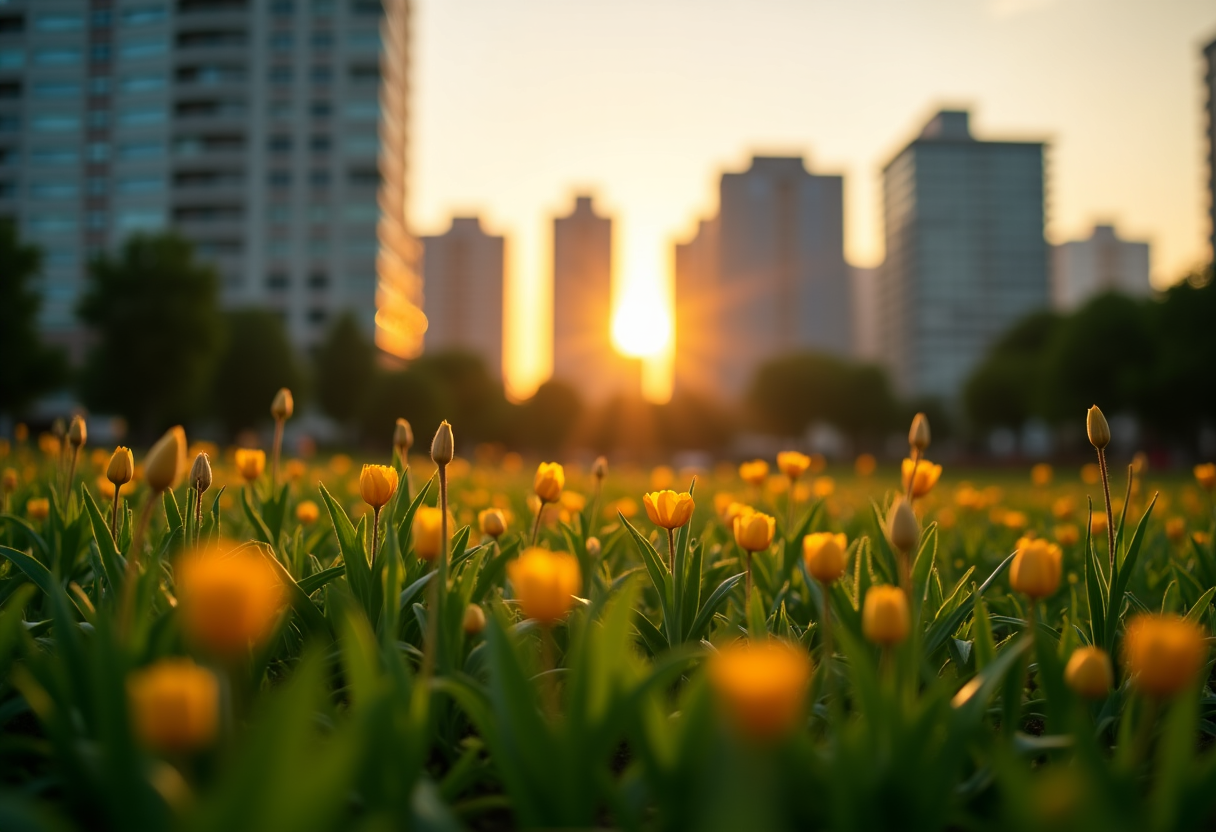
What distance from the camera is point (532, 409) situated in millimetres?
54281

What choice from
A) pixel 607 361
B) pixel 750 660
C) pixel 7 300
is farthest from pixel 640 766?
pixel 607 361

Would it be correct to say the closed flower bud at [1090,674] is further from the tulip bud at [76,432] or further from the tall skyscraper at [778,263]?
the tall skyscraper at [778,263]

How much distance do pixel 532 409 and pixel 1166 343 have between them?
37.1m

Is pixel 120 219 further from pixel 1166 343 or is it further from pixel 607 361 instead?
pixel 607 361

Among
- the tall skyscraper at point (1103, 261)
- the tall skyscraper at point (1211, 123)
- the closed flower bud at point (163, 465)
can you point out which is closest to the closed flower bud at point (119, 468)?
the closed flower bud at point (163, 465)

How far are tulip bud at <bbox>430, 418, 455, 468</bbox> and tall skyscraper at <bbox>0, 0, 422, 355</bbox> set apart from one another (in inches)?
2464

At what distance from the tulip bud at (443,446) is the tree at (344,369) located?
139 ft

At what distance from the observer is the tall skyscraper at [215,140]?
59.4m

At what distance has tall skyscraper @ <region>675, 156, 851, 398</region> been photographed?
11800 cm

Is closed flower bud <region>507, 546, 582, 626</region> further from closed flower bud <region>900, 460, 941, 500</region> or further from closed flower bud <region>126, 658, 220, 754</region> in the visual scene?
closed flower bud <region>900, 460, 941, 500</region>

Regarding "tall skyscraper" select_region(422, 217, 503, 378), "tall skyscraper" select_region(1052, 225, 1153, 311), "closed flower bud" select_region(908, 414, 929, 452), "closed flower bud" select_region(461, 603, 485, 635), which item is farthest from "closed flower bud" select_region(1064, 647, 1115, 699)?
"tall skyscraper" select_region(1052, 225, 1153, 311)

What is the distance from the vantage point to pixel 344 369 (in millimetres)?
42375

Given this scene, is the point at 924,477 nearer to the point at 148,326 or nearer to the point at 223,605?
the point at 223,605

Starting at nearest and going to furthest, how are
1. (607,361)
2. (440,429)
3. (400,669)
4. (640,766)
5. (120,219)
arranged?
(640,766) → (400,669) → (440,429) → (120,219) → (607,361)
